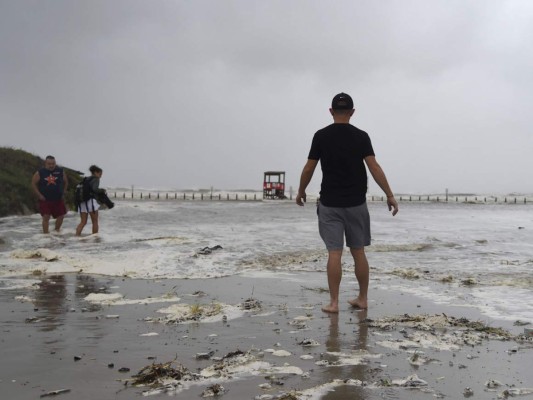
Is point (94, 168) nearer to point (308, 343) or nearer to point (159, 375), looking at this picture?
point (308, 343)

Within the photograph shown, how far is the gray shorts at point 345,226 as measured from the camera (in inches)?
188

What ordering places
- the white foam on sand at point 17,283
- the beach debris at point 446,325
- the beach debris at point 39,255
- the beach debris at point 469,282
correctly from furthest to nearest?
the beach debris at point 39,255
the beach debris at point 469,282
the white foam on sand at point 17,283
the beach debris at point 446,325

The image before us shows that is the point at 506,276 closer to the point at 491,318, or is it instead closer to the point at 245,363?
the point at 491,318

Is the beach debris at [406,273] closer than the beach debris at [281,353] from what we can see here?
No

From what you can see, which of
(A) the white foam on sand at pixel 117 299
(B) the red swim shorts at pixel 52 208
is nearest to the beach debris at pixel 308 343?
(A) the white foam on sand at pixel 117 299

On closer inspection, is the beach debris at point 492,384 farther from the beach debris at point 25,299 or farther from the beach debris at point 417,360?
the beach debris at point 25,299

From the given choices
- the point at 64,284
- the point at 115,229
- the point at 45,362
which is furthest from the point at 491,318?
the point at 115,229

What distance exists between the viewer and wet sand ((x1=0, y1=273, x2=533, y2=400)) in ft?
8.42

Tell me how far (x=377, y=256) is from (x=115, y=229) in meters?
7.37

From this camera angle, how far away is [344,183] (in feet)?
15.7

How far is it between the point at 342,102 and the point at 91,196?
856 centimetres

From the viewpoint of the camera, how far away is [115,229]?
1304 cm

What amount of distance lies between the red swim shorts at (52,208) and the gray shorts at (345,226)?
8988 millimetres

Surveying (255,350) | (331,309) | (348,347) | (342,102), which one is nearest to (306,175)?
(342,102)
